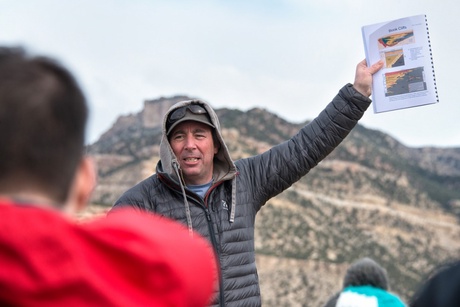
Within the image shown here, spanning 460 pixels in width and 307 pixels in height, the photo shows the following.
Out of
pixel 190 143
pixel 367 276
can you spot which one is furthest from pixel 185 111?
pixel 367 276

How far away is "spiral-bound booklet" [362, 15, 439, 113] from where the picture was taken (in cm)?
420

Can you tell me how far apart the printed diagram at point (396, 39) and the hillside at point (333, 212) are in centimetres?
3609

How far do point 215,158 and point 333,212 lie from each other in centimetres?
5464

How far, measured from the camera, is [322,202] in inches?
2302

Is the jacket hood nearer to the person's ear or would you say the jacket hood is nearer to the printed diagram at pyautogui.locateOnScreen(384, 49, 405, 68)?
the printed diagram at pyautogui.locateOnScreen(384, 49, 405, 68)

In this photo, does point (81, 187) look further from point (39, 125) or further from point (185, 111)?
point (185, 111)

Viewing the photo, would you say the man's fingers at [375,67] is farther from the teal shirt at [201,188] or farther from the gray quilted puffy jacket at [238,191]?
the teal shirt at [201,188]

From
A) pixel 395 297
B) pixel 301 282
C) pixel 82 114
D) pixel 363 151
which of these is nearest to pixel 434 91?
pixel 395 297

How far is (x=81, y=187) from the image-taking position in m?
1.56

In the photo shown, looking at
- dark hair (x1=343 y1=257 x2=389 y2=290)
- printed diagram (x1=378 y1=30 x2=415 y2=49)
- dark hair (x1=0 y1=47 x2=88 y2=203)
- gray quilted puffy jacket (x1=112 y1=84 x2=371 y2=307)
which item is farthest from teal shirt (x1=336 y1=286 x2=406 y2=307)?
dark hair (x1=0 y1=47 x2=88 y2=203)

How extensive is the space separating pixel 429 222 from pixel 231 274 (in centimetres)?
6120

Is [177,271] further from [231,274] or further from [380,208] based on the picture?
[380,208]

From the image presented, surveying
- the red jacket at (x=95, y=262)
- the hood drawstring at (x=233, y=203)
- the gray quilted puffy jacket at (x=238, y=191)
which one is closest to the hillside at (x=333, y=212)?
the gray quilted puffy jacket at (x=238, y=191)

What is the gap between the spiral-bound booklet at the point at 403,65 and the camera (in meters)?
4.20
